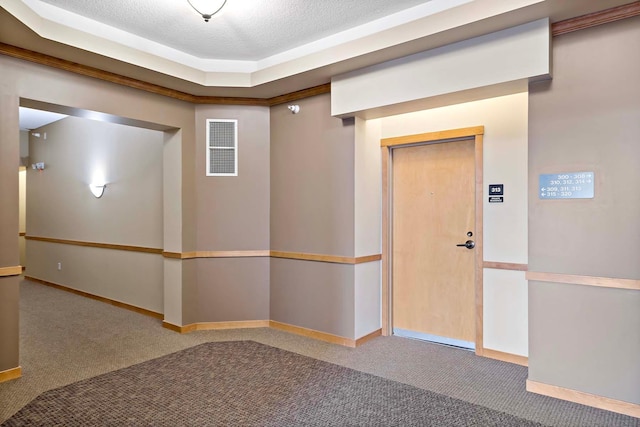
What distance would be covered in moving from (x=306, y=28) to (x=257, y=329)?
3261 millimetres

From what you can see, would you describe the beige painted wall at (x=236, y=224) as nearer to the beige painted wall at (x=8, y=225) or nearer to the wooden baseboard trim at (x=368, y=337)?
the wooden baseboard trim at (x=368, y=337)

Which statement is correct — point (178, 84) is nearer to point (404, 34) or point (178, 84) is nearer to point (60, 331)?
point (404, 34)

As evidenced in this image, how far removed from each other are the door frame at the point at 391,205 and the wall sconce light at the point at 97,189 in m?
4.43

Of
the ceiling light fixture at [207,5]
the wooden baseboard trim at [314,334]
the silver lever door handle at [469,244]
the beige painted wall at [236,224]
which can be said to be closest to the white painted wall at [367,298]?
the wooden baseboard trim at [314,334]

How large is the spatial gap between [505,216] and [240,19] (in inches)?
114

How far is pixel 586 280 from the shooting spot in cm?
279

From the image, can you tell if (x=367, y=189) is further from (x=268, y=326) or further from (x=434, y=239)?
(x=268, y=326)

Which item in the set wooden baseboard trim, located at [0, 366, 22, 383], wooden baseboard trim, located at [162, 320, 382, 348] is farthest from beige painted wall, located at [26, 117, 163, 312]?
wooden baseboard trim, located at [0, 366, 22, 383]

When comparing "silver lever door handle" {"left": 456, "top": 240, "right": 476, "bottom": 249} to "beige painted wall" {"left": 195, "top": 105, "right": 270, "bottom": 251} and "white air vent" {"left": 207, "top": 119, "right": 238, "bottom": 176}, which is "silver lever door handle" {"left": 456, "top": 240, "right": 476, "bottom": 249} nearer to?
"beige painted wall" {"left": 195, "top": 105, "right": 270, "bottom": 251}

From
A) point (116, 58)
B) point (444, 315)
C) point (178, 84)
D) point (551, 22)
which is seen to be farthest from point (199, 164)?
point (551, 22)

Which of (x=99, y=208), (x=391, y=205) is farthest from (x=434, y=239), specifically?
(x=99, y=208)

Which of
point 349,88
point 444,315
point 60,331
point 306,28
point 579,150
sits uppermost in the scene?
point 306,28

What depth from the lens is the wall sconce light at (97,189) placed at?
20.3 ft

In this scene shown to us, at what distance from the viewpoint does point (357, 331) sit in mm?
4082
